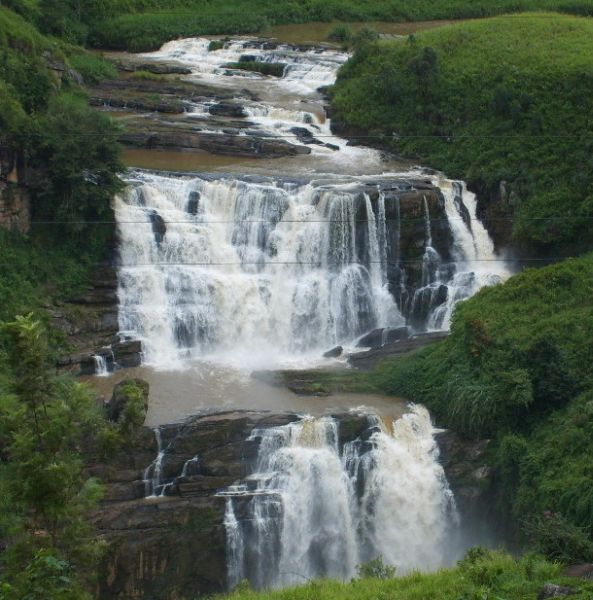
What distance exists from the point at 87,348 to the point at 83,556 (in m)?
12.7

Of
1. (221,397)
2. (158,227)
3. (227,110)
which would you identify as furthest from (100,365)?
(227,110)

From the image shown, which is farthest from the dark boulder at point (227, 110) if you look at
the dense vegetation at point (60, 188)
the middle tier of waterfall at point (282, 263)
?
the dense vegetation at point (60, 188)

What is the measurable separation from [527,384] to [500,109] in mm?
17041

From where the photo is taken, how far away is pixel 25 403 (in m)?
15.6

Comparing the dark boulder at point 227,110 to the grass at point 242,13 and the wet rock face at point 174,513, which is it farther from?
the wet rock face at point 174,513

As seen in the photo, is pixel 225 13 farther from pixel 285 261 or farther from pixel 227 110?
pixel 285 261

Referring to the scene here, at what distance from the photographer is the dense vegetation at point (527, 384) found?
75.2ft

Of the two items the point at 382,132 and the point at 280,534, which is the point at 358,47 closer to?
the point at 382,132

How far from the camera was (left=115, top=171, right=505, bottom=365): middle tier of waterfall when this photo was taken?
30.6m

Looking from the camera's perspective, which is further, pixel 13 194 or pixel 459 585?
pixel 13 194

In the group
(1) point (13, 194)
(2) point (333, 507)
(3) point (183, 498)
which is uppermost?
(1) point (13, 194)

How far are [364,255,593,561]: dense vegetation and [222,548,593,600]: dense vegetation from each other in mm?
2465

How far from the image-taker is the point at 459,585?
1689 cm

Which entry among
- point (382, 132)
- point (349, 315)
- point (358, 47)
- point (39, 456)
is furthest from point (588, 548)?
point (358, 47)
